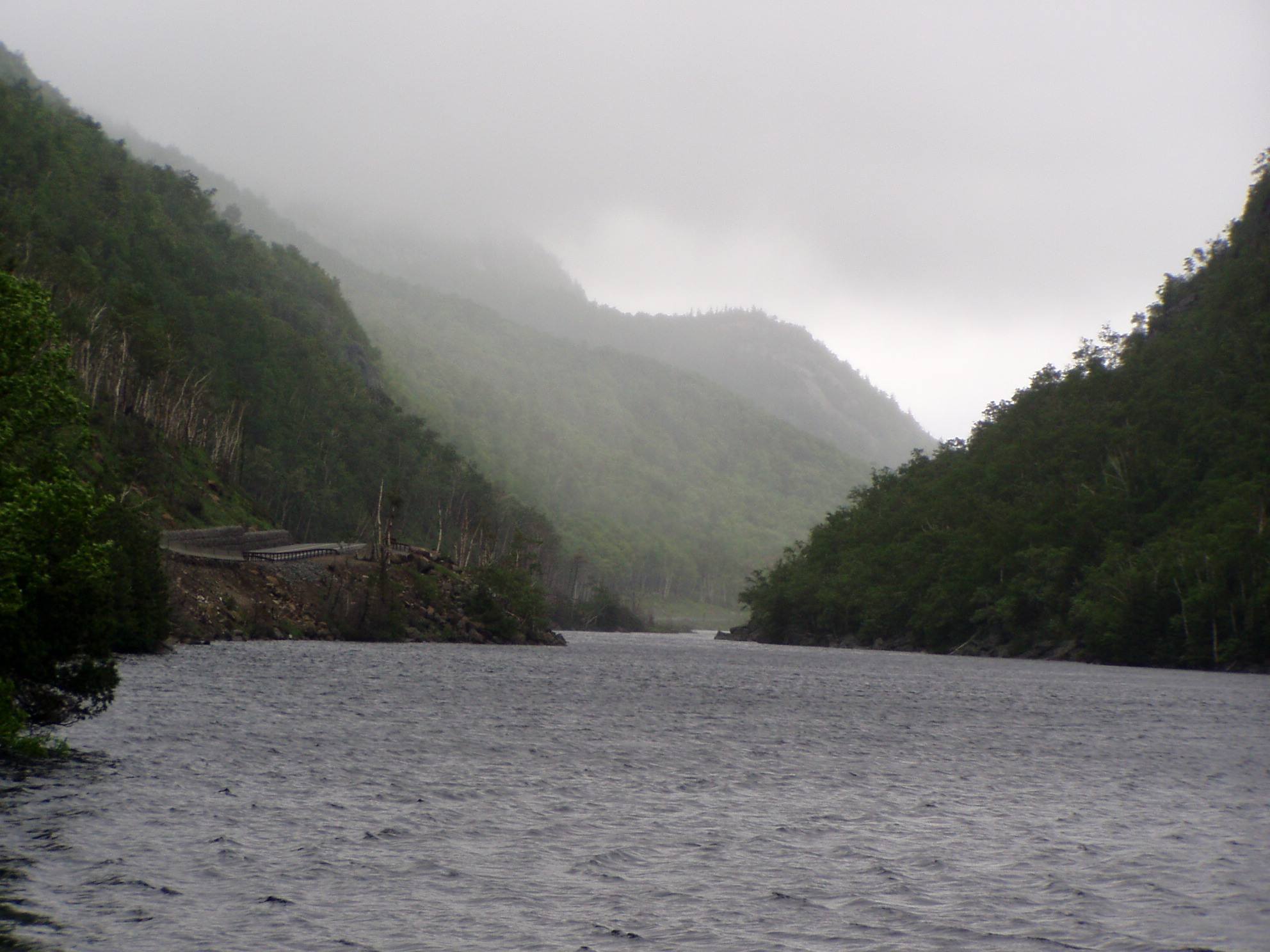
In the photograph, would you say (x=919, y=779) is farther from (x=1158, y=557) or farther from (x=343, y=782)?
(x=1158, y=557)

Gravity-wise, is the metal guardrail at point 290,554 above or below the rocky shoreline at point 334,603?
above

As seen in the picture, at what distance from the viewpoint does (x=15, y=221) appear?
149875mm

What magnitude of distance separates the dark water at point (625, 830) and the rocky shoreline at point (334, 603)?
5523 centimetres

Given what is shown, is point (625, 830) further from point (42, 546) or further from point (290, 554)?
point (290, 554)

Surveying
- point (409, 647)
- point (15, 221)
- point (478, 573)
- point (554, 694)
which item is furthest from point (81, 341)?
point (554, 694)

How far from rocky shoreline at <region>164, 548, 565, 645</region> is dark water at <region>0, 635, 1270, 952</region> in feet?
181

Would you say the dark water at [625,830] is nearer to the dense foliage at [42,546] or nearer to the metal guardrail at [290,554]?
the dense foliage at [42,546]

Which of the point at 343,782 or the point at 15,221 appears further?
the point at 15,221

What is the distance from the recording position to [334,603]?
146m

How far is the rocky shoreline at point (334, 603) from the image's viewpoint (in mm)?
121000

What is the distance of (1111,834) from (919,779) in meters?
11.2

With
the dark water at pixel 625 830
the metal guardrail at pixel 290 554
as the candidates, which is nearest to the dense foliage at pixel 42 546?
the dark water at pixel 625 830

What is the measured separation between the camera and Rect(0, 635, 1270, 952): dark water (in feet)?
73.8

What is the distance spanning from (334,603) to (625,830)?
396 ft
